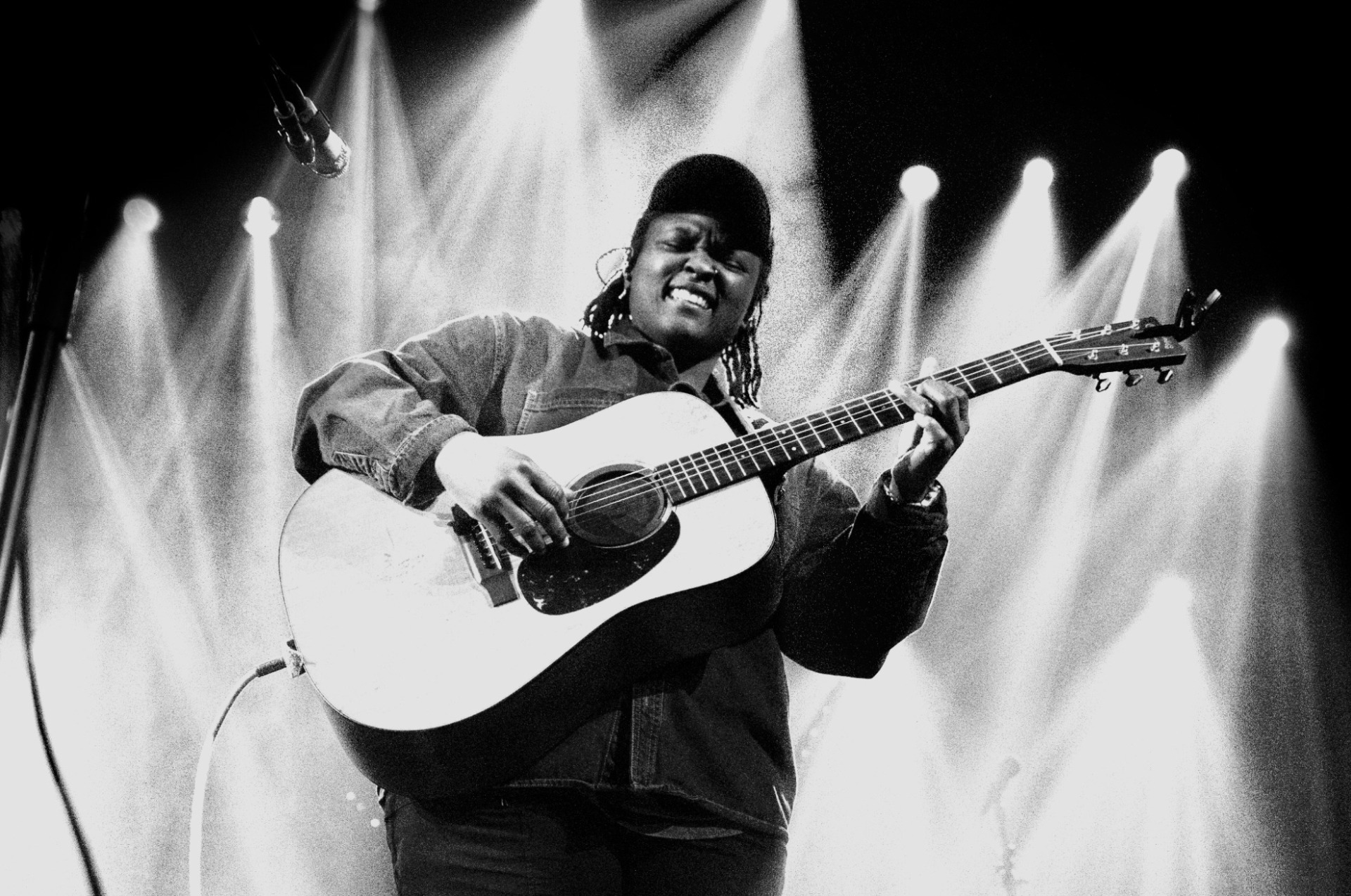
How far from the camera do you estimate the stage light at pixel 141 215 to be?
4.66 metres

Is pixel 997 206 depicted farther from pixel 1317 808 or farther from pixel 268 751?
pixel 268 751

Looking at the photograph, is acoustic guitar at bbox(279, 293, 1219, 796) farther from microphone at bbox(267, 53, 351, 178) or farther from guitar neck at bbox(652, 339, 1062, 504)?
microphone at bbox(267, 53, 351, 178)

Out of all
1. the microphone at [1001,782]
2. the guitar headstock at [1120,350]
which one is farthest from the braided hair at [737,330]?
the microphone at [1001,782]

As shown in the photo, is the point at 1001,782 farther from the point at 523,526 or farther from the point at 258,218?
the point at 258,218

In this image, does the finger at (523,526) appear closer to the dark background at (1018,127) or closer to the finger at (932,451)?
the finger at (932,451)

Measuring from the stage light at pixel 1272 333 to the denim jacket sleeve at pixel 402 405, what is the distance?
4.82 metres

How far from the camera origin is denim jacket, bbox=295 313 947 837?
202 cm

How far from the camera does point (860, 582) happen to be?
238 centimetres

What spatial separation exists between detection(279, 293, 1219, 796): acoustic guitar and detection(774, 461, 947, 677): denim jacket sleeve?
213 millimetres

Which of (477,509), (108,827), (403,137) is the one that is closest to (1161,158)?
(403,137)

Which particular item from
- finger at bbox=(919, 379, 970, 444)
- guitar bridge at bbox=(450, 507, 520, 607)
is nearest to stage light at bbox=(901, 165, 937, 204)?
finger at bbox=(919, 379, 970, 444)

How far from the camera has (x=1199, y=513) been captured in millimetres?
5605

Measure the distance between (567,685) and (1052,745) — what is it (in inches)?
169

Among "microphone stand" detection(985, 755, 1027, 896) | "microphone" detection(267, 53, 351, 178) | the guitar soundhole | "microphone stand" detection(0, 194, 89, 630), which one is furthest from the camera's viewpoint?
"microphone stand" detection(985, 755, 1027, 896)
